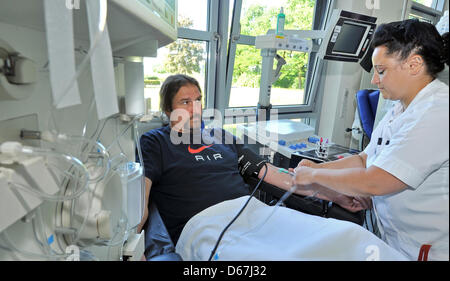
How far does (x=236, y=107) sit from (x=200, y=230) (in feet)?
5.82

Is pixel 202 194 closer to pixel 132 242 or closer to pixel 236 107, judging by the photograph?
pixel 132 242

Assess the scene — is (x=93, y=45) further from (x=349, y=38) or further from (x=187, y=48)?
(x=187, y=48)

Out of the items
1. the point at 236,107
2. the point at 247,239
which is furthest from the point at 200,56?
the point at 247,239

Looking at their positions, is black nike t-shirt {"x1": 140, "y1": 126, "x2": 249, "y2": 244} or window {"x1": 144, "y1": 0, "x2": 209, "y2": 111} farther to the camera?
window {"x1": 144, "y1": 0, "x2": 209, "y2": 111}

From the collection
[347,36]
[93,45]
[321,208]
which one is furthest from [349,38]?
[93,45]

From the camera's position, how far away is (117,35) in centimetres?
75

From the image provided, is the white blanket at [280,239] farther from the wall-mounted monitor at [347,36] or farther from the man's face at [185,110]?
the wall-mounted monitor at [347,36]

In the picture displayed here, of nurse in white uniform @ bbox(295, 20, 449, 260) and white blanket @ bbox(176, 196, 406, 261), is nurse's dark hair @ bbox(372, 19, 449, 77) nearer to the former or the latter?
nurse in white uniform @ bbox(295, 20, 449, 260)

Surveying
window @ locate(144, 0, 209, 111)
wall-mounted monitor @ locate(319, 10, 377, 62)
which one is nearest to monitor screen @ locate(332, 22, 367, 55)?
wall-mounted monitor @ locate(319, 10, 377, 62)

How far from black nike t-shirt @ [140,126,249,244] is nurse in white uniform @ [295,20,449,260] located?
0.63 metres

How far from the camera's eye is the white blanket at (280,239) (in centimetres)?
57

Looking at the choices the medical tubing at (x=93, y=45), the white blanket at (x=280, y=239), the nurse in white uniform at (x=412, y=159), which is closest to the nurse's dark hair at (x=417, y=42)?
the nurse in white uniform at (x=412, y=159)

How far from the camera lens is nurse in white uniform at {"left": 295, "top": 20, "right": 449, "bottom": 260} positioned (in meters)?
0.42

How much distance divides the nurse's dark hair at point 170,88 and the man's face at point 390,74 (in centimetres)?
101
